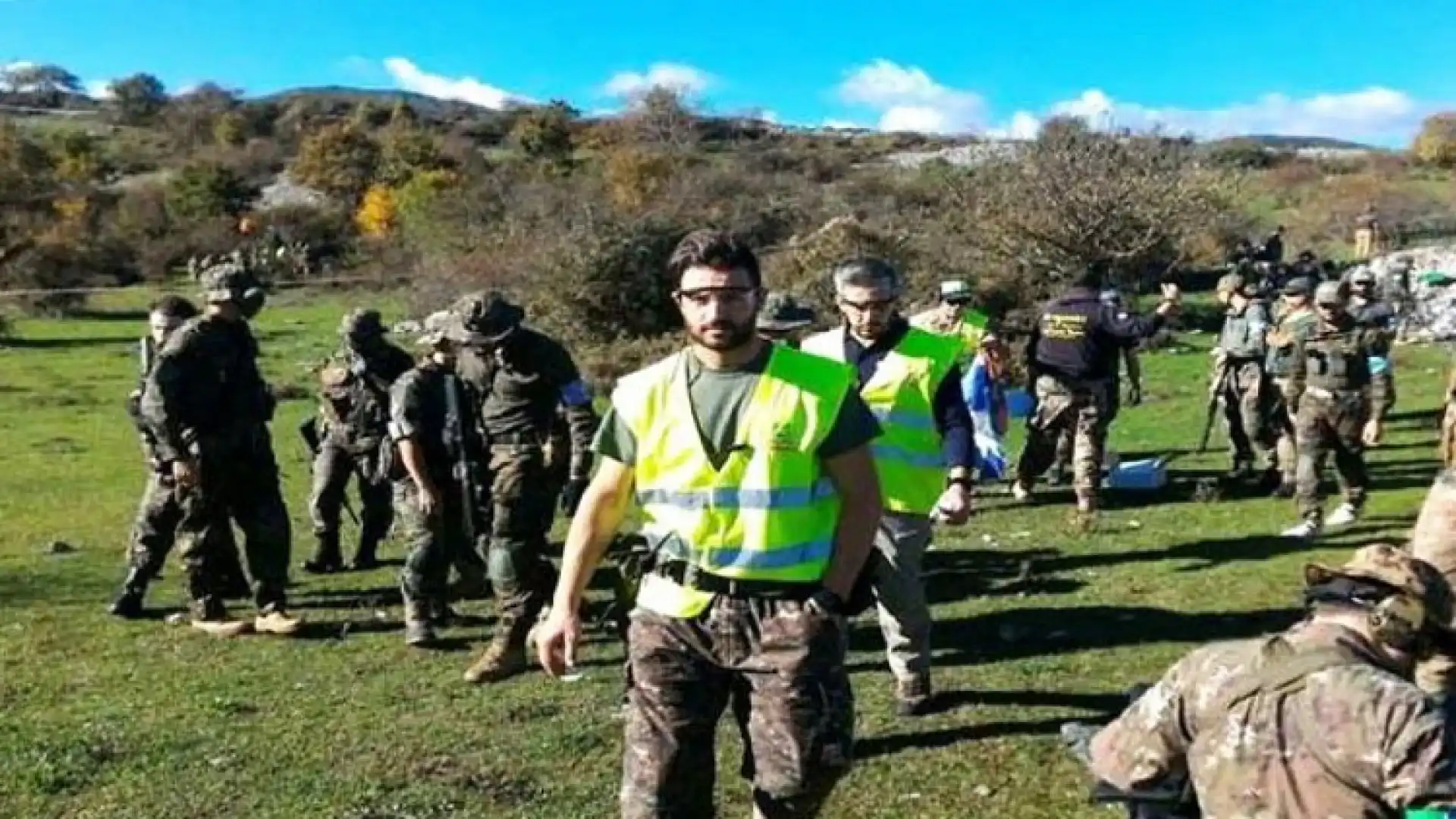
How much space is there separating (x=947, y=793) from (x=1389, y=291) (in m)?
23.6

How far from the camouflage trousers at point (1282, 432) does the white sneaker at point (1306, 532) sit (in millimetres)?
1745

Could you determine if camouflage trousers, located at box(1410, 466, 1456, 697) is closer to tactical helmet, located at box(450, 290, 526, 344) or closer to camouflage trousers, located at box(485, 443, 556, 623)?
camouflage trousers, located at box(485, 443, 556, 623)

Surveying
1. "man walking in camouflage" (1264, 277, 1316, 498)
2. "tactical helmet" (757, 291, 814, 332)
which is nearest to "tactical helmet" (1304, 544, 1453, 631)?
Result: "tactical helmet" (757, 291, 814, 332)

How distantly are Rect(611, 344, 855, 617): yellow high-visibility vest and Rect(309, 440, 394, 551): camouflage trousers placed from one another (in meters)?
7.22

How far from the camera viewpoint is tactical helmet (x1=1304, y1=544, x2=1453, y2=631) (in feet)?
11.4

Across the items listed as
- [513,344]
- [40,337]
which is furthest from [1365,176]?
[513,344]

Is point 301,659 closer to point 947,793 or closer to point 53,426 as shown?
point 947,793

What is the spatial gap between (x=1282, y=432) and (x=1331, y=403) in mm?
2389

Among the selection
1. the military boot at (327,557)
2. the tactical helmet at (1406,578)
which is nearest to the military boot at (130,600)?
the military boot at (327,557)

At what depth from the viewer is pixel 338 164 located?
2269 inches

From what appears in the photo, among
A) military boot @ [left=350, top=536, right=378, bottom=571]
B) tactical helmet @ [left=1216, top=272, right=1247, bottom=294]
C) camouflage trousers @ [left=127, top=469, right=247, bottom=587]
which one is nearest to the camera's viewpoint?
camouflage trousers @ [left=127, top=469, right=247, bottom=587]

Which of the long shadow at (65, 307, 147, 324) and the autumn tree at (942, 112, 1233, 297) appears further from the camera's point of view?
the long shadow at (65, 307, 147, 324)

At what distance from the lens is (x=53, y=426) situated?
22125 mm

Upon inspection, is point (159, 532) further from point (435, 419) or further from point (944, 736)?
point (944, 736)
